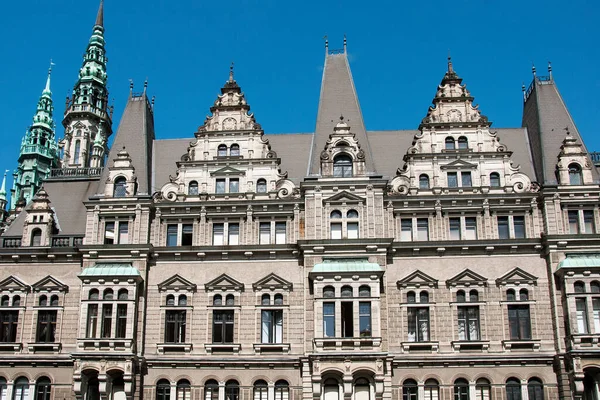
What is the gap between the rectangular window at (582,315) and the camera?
41.5 metres

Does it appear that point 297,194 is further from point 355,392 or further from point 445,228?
point 355,392

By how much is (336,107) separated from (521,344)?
1887 centimetres

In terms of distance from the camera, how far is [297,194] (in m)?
46.2

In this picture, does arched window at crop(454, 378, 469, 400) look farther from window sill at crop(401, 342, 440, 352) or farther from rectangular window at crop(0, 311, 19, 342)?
rectangular window at crop(0, 311, 19, 342)

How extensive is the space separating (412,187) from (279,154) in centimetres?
954

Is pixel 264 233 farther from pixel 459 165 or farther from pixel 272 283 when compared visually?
pixel 459 165

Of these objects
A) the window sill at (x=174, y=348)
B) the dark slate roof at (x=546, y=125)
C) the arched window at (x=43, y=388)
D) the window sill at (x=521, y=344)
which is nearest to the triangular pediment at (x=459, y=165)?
the dark slate roof at (x=546, y=125)

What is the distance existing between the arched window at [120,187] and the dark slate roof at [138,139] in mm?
862

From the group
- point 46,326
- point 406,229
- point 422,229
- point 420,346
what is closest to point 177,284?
point 46,326

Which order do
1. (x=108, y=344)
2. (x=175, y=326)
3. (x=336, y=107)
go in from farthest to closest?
(x=336, y=107) → (x=175, y=326) → (x=108, y=344)

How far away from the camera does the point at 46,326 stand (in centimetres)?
4506

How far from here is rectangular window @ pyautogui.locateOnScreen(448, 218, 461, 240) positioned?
4503 cm

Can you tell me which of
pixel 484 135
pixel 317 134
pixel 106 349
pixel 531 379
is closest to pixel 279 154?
pixel 317 134

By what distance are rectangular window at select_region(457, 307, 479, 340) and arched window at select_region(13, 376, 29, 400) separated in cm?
2535
